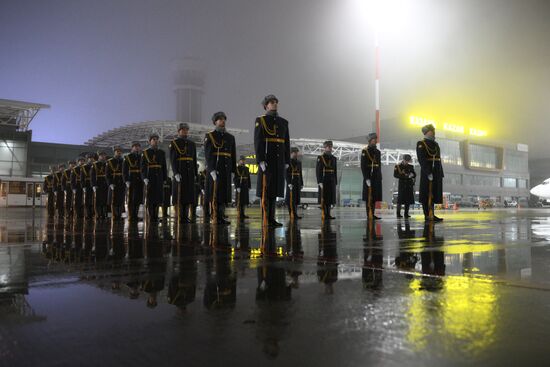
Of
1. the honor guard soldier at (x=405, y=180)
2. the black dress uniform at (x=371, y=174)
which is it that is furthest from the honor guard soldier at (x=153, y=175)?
the honor guard soldier at (x=405, y=180)

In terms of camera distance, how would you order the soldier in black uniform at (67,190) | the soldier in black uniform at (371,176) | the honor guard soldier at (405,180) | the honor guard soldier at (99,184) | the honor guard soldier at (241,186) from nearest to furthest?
1. the soldier in black uniform at (371,176)
2. the honor guard soldier at (241,186)
3. the honor guard soldier at (405,180)
4. the honor guard soldier at (99,184)
5. the soldier in black uniform at (67,190)

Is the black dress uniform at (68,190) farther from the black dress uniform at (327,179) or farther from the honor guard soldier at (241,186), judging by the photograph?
the black dress uniform at (327,179)

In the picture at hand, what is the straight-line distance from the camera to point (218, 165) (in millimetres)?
8359

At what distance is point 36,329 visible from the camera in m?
1.54

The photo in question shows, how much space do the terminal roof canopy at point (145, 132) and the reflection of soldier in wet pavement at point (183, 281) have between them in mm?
42712

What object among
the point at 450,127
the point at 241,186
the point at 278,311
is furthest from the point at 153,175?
the point at 450,127

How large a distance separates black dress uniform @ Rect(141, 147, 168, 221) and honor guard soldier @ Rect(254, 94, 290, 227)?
4.74 m

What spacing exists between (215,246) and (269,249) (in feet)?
A: 2.14

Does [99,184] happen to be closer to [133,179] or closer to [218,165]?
[133,179]

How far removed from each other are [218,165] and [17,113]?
146ft

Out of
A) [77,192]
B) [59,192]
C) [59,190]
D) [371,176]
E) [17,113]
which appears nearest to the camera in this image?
[371,176]

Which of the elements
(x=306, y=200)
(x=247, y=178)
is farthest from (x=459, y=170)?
(x=247, y=178)

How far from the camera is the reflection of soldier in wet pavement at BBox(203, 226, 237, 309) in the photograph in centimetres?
193

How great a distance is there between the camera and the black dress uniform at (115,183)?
502 inches
